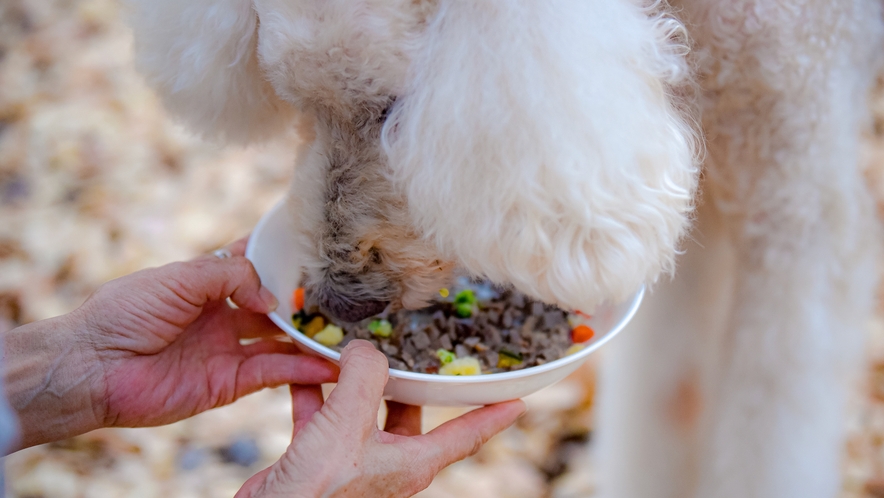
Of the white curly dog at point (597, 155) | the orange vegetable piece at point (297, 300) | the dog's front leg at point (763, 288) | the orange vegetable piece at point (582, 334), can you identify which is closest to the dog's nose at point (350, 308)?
the white curly dog at point (597, 155)

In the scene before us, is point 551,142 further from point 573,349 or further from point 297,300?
point 297,300

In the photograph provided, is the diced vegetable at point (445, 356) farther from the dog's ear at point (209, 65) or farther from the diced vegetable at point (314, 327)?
the dog's ear at point (209, 65)

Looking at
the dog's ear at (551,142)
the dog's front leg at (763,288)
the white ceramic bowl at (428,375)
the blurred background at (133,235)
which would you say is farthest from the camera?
the blurred background at (133,235)

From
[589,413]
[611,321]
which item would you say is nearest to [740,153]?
[611,321]

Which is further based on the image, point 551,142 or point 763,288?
point 763,288

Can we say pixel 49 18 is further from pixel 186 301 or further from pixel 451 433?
pixel 451 433

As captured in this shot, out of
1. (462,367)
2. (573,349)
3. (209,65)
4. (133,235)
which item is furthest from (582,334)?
(133,235)

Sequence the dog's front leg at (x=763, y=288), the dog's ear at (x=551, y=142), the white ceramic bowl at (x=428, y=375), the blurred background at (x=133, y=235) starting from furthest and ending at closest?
1. the blurred background at (x=133, y=235)
2. the dog's front leg at (x=763, y=288)
3. the white ceramic bowl at (x=428, y=375)
4. the dog's ear at (x=551, y=142)
